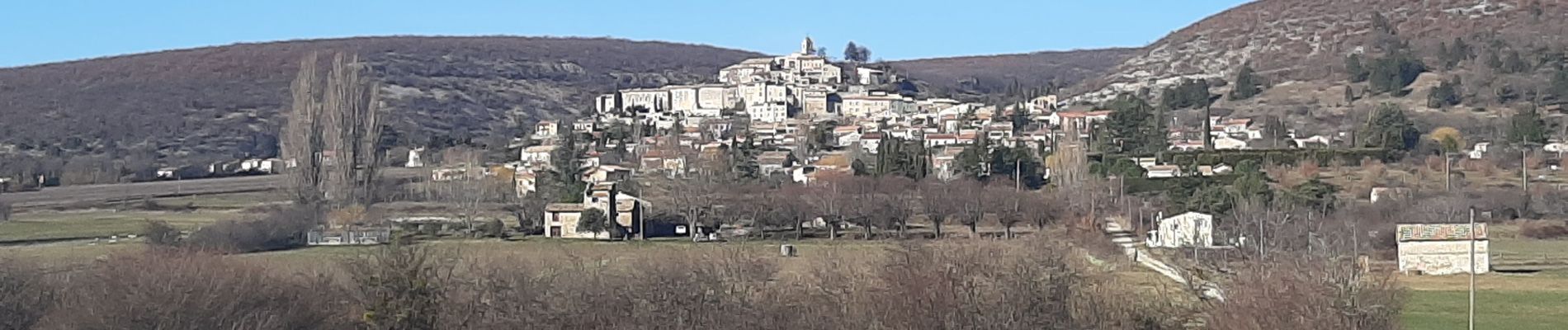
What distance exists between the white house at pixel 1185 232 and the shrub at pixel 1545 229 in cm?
560

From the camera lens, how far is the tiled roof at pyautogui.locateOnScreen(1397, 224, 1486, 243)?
2436 cm

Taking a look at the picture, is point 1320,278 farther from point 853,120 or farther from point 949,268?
point 853,120

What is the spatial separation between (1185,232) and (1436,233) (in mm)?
5318

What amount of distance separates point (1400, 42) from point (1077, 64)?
3138 inches

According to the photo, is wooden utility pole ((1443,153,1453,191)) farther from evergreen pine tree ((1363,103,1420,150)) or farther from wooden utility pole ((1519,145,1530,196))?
evergreen pine tree ((1363,103,1420,150))

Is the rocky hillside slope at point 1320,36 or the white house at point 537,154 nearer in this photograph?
the white house at point 537,154

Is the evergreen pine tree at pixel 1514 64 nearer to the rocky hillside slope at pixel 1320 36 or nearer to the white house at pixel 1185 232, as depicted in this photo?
the rocky hillside slope at pixel 1320 36

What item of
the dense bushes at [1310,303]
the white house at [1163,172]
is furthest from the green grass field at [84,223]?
the dense bushes at [1310,303]

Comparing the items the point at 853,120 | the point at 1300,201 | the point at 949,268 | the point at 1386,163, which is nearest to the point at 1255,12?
the point at 853,120

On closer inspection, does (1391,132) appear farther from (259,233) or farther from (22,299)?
(22,299)

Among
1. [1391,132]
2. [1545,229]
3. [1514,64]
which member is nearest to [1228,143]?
[1391,132]

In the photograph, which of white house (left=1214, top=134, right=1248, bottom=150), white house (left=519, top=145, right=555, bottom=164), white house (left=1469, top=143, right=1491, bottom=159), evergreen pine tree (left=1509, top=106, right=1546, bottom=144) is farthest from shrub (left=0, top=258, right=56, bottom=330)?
evergreen pine tree (left=1509, top=106, right=1546, bottom=144)

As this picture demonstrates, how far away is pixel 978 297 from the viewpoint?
57.0 feet

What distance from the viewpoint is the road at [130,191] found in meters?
43.3
